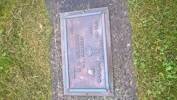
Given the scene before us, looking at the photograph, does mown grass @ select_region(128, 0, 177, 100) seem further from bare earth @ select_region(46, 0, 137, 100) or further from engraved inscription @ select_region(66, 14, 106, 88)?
engraved inscription @ select_region(66, 14, 106, 88)

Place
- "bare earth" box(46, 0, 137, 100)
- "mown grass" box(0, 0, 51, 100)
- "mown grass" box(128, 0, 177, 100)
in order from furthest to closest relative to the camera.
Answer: "mown grass" box(0, 0, 51, 100) < "bare earth" box(46, 0, 137, 100) < "mown grass" box(128, 0, 177, 100)

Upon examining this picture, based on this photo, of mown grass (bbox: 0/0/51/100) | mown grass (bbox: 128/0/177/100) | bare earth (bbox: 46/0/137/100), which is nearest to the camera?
mown grass (bbox: 128/0/177/100)

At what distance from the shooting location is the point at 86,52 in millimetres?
3371

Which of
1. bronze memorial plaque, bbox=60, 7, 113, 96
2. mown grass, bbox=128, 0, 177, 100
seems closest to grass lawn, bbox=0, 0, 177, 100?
mown grass, bbox=128, 0, 177, 100

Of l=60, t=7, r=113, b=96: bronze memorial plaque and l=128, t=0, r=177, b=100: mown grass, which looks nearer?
l=128, t=0, r=177, b=100: mown grass

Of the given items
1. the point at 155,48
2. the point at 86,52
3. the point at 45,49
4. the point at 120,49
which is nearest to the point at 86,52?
the point at 86,52

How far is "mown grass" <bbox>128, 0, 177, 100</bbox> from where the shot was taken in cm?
307

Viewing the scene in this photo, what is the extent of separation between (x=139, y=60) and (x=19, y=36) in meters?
1.18

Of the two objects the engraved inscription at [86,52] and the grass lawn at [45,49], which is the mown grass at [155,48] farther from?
the engraved inscription at [86,52]

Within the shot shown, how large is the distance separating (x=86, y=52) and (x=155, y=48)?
0.58 metres

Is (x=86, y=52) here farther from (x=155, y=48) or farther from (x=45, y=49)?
(x=155, y=48)

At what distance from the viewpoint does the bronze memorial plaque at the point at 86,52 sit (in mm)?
3277

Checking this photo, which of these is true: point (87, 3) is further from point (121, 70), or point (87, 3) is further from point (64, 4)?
point (121, 70)

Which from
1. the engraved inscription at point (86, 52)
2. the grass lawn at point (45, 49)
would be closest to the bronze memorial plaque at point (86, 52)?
the engraved inscription at point (86, 52)
